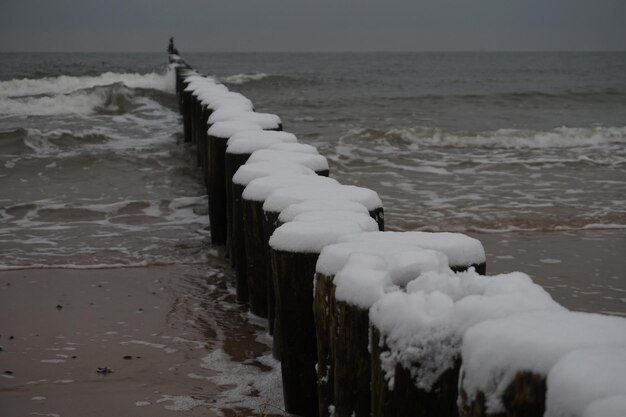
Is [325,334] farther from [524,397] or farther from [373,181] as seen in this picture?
[373,181]

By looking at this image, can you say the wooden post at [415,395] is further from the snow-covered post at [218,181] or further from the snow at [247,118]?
the snow at [247,118]

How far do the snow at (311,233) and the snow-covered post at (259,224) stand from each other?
831 mm

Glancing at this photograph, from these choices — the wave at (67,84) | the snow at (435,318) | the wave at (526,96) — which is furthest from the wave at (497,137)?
the snow at (435,318)

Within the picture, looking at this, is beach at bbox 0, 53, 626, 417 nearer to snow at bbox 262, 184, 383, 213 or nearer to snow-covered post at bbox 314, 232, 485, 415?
snow at bbox 262, 184, 383, 213

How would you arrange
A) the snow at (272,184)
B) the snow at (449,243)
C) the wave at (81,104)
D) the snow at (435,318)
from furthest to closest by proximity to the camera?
the wave at (81,104)
the snow at (272,184)
the snow at (449,243)
the snow at (435,318)

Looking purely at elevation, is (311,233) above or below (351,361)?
above

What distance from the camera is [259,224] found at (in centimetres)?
421

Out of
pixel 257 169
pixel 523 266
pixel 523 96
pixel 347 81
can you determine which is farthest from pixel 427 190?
pixel 347 81

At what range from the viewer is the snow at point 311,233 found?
9.72 feet

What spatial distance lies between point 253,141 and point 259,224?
5.35ft

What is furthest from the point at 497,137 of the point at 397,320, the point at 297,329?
the point at 397,320

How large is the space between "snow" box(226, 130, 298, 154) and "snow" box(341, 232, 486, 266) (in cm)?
284

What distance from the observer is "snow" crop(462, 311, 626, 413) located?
1.52m

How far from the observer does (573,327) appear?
165 centimetres
